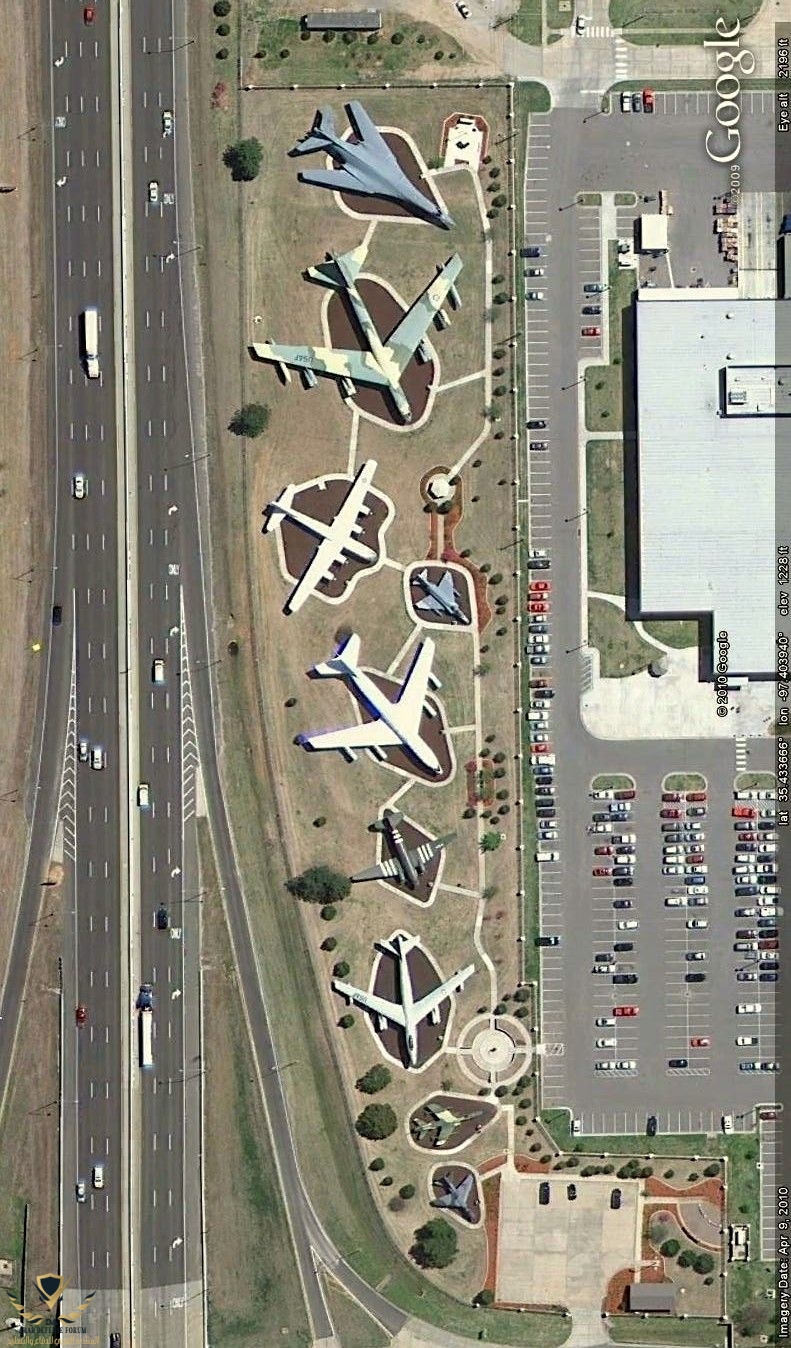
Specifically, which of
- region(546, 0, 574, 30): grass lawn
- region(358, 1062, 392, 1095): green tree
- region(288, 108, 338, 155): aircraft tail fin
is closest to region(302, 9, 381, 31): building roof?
region(288, 108, 338, 155): aircraft tail fin

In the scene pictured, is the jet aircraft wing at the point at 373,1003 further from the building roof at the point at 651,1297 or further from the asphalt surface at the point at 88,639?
the building roof at the point at 651,1297

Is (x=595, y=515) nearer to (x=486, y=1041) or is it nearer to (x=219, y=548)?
(x=219, y=548)

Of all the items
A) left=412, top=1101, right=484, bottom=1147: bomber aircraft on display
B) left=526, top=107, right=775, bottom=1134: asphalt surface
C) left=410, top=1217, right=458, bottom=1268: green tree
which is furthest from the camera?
left=526, top=107, right=775, bottom=1134: asphalt surface

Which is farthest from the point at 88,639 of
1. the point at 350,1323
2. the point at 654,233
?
the point at 350,1323

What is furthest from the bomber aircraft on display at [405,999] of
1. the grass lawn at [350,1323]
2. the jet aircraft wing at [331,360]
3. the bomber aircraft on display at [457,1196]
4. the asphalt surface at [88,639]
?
the jet aircraft wing at [331,360]

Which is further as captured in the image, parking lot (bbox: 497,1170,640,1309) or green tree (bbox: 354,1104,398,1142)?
parking lot (bbox: 497,1170,640,1309)

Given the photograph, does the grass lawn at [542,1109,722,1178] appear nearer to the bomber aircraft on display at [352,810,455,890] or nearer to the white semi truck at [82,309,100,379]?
the bomber aircraft on display at [352,810,455,890]

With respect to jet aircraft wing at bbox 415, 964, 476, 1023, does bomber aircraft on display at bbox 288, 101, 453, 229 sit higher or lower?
higher
